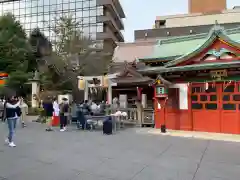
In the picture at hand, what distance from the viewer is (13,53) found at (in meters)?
31.4

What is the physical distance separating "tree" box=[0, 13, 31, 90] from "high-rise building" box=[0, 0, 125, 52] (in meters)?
14.0

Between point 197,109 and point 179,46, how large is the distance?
4.66 meters

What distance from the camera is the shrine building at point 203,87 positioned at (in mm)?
12993

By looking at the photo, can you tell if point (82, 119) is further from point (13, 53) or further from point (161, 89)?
point (13, 53)

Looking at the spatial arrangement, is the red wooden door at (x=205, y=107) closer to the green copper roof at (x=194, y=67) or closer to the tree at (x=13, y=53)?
the green copper roof at (x=194, y=67)

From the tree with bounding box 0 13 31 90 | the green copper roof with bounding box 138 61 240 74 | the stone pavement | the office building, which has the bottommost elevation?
the stone pavement

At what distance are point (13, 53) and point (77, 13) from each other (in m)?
23.5

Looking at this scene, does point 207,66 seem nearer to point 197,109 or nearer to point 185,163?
point 197,109

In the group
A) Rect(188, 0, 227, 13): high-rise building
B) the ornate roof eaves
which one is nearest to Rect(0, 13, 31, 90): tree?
the ornate roof eaves

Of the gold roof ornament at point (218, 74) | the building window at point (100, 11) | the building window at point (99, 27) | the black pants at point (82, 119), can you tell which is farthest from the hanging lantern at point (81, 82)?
the building window at point (100, 11)

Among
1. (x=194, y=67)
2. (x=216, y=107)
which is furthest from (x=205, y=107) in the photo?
(x=194, y=67)

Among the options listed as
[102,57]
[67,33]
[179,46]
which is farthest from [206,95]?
[67,33]

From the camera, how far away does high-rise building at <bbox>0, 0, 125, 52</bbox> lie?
5019 centimetres

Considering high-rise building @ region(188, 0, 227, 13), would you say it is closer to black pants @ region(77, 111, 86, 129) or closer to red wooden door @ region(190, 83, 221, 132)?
red wooden door @ region(190, 83, 221, 132)
